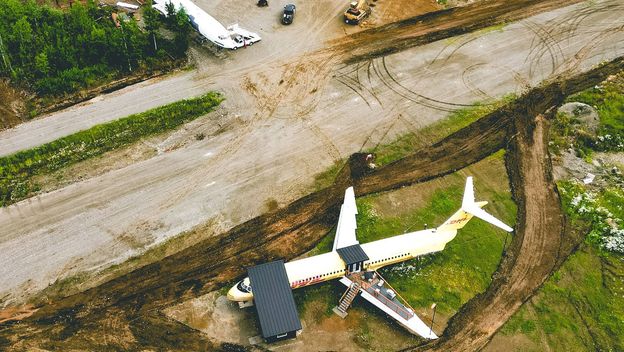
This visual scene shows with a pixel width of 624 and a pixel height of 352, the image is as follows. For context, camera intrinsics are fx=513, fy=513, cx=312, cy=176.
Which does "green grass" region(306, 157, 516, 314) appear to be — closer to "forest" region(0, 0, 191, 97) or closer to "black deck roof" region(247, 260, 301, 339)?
"black deck roof" region(247, 260, 301, 339)

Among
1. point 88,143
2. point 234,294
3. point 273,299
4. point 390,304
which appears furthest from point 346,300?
point 88,143

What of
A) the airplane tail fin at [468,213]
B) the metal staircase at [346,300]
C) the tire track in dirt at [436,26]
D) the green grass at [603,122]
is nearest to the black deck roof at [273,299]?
the metal staircase at [346,300]

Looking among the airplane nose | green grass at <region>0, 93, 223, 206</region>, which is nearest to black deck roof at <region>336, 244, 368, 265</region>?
the airplane nose

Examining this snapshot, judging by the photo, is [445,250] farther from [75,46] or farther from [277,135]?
[75,46]

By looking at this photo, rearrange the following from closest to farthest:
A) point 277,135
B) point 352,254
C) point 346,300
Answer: point 346,300, point 352,254, point 277,135

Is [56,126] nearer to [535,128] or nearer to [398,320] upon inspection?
[398,320]
